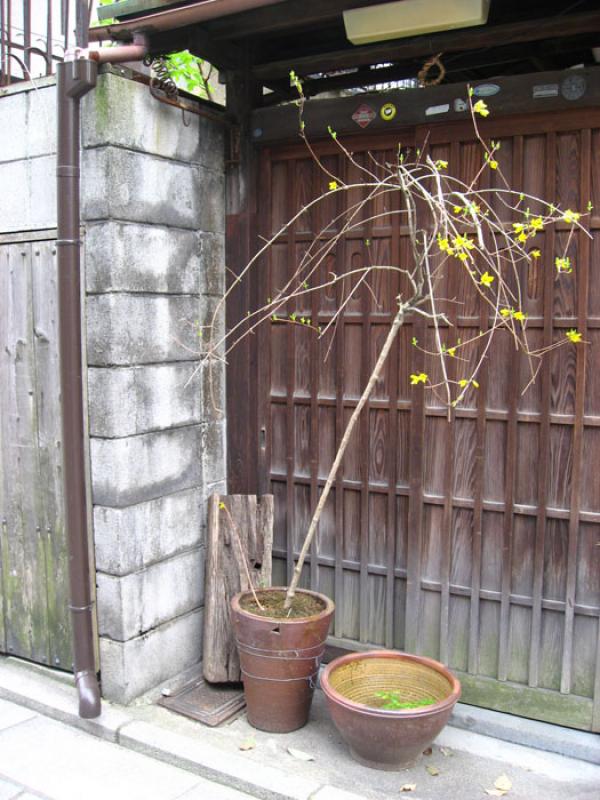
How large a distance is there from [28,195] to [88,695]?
3.20 m

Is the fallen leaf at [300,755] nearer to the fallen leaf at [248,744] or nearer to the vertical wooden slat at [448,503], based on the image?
the fallen leaf at [248,744]

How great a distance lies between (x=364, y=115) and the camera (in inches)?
188

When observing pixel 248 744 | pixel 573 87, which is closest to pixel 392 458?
pixel 248 744

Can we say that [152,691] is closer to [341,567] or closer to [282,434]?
[341,567]

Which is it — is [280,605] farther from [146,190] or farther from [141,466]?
[146,190]

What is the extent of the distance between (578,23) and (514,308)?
5.30 feet

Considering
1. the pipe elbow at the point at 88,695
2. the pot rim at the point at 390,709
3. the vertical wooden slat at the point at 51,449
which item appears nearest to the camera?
the pot rim at the point at 390,709

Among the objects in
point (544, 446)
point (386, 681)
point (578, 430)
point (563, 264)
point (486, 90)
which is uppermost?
point (486, 90)

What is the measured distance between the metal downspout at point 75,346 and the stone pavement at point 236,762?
0.28 meters

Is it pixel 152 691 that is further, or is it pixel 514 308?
pixel 152 691

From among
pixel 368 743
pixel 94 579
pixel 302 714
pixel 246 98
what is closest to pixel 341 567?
pixel 302 714

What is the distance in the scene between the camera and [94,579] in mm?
4781

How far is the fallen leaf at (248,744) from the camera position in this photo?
437 centimetres

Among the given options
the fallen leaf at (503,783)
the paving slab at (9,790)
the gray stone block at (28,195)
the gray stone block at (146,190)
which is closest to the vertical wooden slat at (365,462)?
the gray stone block at (146,190)
